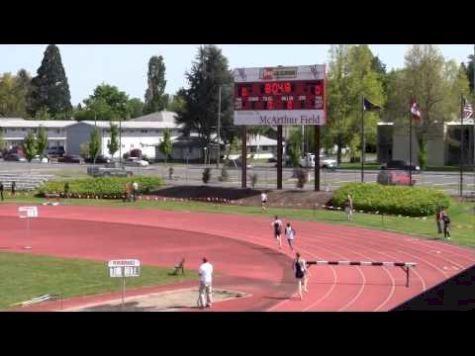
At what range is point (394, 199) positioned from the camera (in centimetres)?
4303

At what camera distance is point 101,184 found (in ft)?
176

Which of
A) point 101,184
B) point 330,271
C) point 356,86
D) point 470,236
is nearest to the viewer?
point 330,271

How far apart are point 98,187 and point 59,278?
29.1m

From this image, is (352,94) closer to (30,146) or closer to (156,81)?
(30,146)

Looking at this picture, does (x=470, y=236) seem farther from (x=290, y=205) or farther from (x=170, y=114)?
(x=170, y=114)

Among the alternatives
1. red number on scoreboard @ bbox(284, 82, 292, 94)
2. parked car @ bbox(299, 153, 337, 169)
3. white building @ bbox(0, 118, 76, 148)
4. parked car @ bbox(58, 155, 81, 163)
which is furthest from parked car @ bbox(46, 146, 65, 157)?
red number on scoreboard @ bbox(284, 82, 292, 94)

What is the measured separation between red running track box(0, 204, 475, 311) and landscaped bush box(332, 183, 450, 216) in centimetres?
564

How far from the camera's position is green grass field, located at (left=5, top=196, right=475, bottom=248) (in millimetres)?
36500

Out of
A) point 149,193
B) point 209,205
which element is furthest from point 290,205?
point 149,193

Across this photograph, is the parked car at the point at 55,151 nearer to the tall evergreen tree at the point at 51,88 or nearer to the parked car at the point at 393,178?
the tall evergreen tree at the point at 51,88

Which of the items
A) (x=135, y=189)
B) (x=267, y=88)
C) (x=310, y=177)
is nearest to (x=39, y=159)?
(x=310, y=177)

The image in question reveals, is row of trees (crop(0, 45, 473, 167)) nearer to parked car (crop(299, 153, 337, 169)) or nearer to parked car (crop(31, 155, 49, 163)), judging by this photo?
parked car (crop(299, 153, 337, 169))

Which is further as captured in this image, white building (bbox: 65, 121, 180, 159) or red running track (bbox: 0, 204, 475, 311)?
white building (bbox: 65, 121, 180, 159)
